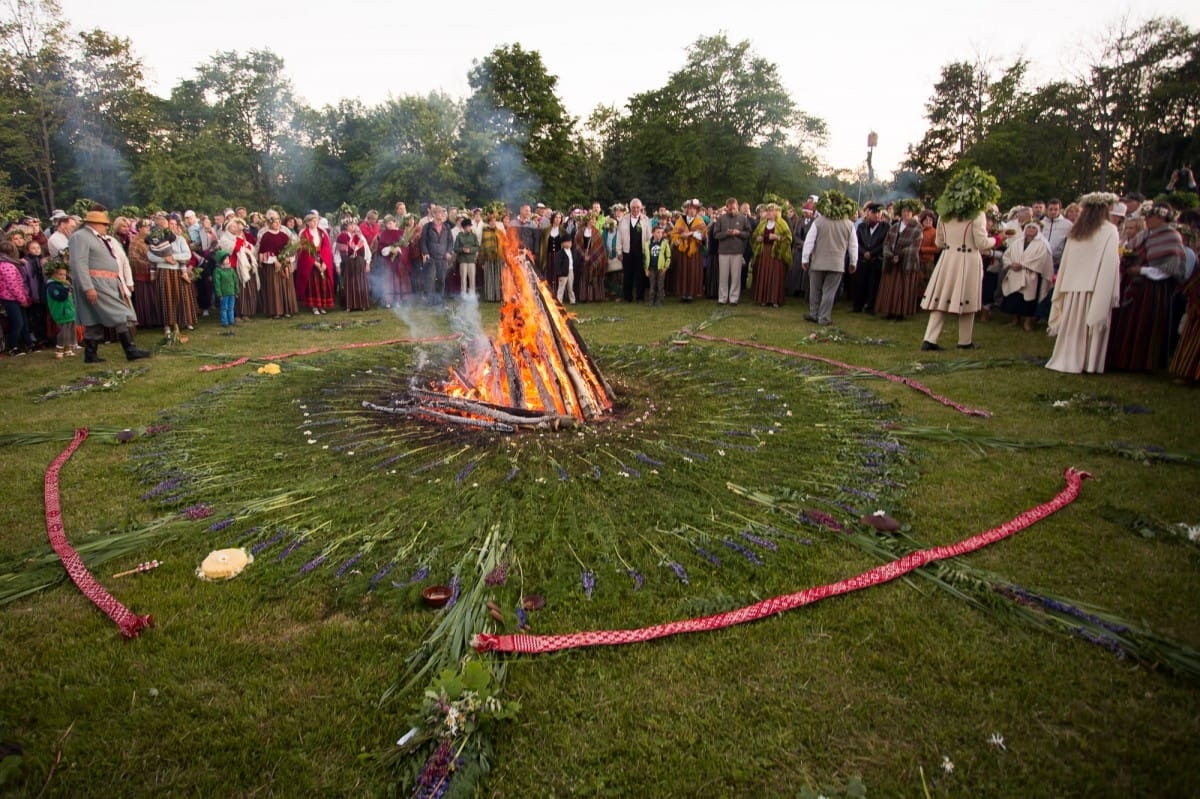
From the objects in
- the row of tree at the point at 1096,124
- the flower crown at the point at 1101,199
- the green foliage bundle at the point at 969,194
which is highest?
the row of tree at the point at 1096,124

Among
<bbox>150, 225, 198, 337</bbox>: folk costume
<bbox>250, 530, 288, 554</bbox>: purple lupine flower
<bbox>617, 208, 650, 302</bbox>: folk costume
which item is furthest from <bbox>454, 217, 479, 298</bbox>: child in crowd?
<bbox>250, 530, 288, 554</bbox>: purple lupine flower

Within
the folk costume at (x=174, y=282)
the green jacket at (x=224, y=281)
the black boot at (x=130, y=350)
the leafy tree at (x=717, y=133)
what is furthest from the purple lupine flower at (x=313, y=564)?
the leafy tree at (x=717, y=133)

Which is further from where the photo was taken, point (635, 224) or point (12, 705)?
point (635, 224)

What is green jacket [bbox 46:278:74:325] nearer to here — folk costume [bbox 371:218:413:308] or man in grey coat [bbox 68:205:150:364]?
man in grey coat [bbox 68:205:150:364]

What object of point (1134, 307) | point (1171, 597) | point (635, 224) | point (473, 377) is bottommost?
point (1171, 597)

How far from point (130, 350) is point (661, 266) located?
1085 centimetres

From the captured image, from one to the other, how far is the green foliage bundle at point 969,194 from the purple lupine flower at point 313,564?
9.79 meters

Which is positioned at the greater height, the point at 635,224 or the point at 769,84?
the point at 769,84

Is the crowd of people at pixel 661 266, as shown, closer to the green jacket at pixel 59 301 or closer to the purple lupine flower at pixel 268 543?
the green jacket at pixel 59 301

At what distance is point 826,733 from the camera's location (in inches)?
102

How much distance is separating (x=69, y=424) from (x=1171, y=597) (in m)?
9.36

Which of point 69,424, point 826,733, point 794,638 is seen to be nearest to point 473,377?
point 69,424

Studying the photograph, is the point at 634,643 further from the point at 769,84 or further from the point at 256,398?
the point at 769,84

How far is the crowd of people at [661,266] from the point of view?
833 cm
